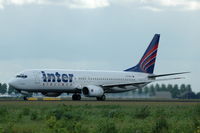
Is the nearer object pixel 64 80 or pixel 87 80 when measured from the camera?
pixel 64 80

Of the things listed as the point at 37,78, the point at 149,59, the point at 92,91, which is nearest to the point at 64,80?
the point at 37,78

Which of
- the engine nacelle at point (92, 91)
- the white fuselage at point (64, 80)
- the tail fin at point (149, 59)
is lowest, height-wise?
the engine nacelle at point (92, 91)

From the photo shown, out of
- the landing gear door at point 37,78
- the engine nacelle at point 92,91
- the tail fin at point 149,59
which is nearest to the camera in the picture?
the landing gear door at point 37,78

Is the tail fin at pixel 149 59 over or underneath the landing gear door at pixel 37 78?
over

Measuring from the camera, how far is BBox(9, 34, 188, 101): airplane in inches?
2424

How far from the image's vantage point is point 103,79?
69.1 metres

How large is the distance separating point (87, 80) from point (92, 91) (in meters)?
2.67

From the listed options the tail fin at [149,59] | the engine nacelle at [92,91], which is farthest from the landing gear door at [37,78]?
the tail fin at [149,59]

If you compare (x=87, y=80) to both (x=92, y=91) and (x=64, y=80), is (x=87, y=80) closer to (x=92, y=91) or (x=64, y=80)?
(x=92, y=91)

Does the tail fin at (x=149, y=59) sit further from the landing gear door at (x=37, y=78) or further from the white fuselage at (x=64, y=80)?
the landing gear door at (x=37, y=78)

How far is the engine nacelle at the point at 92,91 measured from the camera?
64.6 m

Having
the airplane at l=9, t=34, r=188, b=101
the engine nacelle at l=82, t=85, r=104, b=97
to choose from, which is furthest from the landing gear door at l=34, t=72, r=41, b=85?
the engine nacelle at l=82, t=85, r=104, b=97

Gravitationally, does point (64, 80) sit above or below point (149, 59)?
below

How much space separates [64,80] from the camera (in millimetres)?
63375
